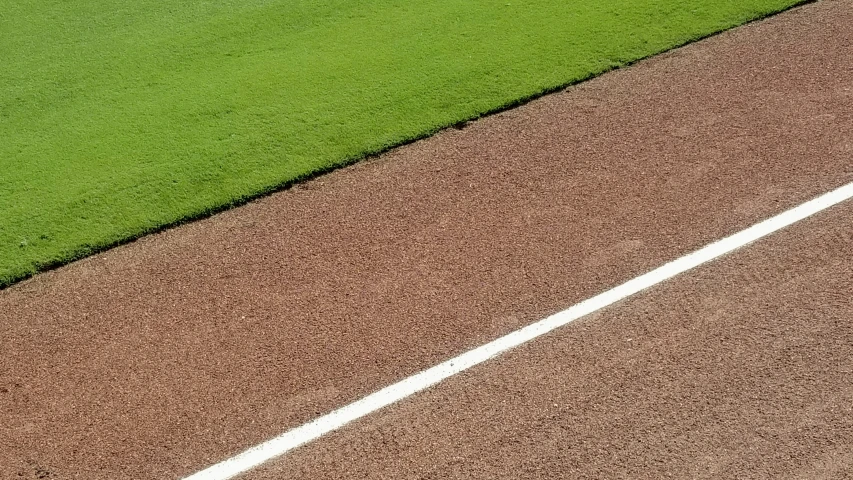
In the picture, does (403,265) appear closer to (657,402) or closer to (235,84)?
(657,402)

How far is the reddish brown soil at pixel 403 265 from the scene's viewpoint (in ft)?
16.4

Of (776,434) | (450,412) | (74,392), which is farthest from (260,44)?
(776,434)

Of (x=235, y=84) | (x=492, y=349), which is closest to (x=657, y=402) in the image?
(x=492, y=349)

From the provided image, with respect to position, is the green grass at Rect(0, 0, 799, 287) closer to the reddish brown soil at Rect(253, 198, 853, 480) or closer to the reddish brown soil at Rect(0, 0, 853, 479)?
the reddish brown soil at Rect(0, 0, 853, 479)

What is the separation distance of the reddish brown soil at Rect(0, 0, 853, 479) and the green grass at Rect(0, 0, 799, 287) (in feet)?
1.02

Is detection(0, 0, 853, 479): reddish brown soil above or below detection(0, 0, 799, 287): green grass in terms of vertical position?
below

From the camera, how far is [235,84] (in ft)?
24.5

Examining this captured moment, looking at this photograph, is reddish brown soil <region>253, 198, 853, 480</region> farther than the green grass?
No

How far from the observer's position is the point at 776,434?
4.57 metres

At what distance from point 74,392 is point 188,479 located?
1.12 metres

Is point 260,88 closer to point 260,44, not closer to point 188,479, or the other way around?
point 260,44

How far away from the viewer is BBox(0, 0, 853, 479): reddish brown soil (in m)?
5.01

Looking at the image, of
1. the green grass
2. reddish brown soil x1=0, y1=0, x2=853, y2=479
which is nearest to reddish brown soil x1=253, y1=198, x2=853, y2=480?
reddish brown soil x1=0, y1=0, x2=853, y2=479

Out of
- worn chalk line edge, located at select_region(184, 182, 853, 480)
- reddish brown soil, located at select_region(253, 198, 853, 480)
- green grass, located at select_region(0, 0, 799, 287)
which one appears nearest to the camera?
reddish brown soil, located at select_region(253, 198, 853, 480)
